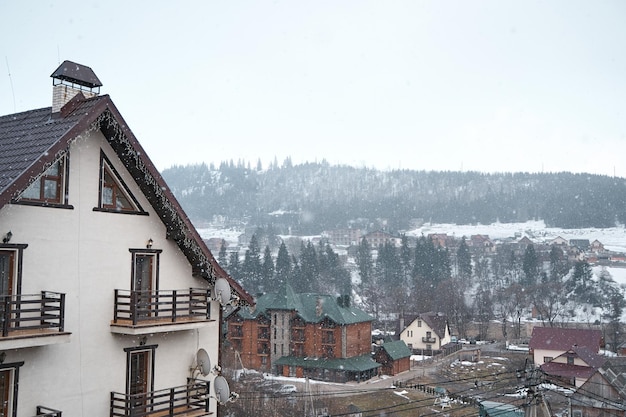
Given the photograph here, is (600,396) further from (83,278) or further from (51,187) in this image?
(51,187)

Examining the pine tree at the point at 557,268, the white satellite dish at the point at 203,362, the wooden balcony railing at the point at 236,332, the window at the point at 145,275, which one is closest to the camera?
the window at the point at 145,275

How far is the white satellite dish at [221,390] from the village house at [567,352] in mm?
49370

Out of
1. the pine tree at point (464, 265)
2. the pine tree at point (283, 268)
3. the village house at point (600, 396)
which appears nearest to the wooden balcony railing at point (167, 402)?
the village house at point (600, 396)

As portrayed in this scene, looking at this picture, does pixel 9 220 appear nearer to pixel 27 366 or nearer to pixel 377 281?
pixel 27 366

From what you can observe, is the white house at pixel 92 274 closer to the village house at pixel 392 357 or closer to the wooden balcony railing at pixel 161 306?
the wooden balcony railing at pixel 161 306

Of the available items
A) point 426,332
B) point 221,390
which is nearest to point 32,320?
point 221,390

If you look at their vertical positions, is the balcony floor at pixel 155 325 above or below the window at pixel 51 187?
below

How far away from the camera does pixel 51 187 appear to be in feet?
37.5

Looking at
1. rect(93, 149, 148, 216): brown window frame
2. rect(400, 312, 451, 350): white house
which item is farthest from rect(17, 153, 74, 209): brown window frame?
rect(400, 312, 451, 350): white house

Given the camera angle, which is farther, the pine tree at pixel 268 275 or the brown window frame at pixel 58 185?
the pine tree at pixel 268 275

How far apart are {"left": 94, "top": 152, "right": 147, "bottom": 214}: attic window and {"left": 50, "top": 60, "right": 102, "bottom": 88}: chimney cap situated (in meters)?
1.80

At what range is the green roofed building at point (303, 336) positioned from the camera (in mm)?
62184

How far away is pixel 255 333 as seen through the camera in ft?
217

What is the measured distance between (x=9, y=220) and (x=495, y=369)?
63688 mm
